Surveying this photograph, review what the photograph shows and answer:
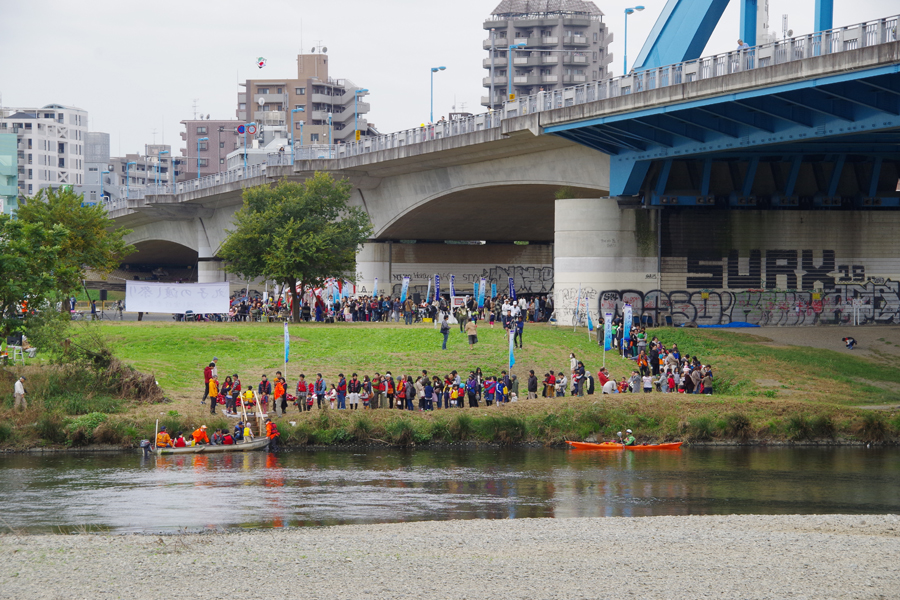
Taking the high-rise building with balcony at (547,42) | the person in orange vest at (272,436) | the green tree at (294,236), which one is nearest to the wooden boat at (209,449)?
the person in orange vest at (272,436)

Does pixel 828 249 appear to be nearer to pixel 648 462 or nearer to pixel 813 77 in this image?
pixel 813 77

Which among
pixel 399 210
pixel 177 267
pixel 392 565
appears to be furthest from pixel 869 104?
pixel 177 267

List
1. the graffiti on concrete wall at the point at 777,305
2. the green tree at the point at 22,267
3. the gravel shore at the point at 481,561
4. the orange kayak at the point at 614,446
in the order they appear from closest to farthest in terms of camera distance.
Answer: the gravel shore at the point at 481,561
the orange kayak at the point at 614,446
the green tree at the point at 22,267
the graffiti on concrete wall at the point at 777,305

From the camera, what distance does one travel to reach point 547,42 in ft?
512

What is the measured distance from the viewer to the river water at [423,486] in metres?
23.7

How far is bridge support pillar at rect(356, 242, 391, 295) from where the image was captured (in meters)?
72.3

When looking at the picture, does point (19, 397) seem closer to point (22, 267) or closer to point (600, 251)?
point (22, 267)

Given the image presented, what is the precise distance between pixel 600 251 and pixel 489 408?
1760cm

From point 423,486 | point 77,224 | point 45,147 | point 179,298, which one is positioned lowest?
point 423,486

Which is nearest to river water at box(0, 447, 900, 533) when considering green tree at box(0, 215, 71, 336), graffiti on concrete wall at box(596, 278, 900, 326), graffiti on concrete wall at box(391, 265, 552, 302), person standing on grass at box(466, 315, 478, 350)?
green tree at box(0, 215, 71, 336)

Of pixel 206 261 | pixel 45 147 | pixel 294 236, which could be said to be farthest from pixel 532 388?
pixel 45 147

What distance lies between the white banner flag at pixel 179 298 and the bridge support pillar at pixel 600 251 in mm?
16745

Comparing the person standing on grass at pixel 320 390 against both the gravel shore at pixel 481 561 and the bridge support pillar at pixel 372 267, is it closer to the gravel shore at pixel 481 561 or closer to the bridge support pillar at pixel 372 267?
the gravel shore at pixel 481 561

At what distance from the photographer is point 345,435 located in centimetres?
3303
